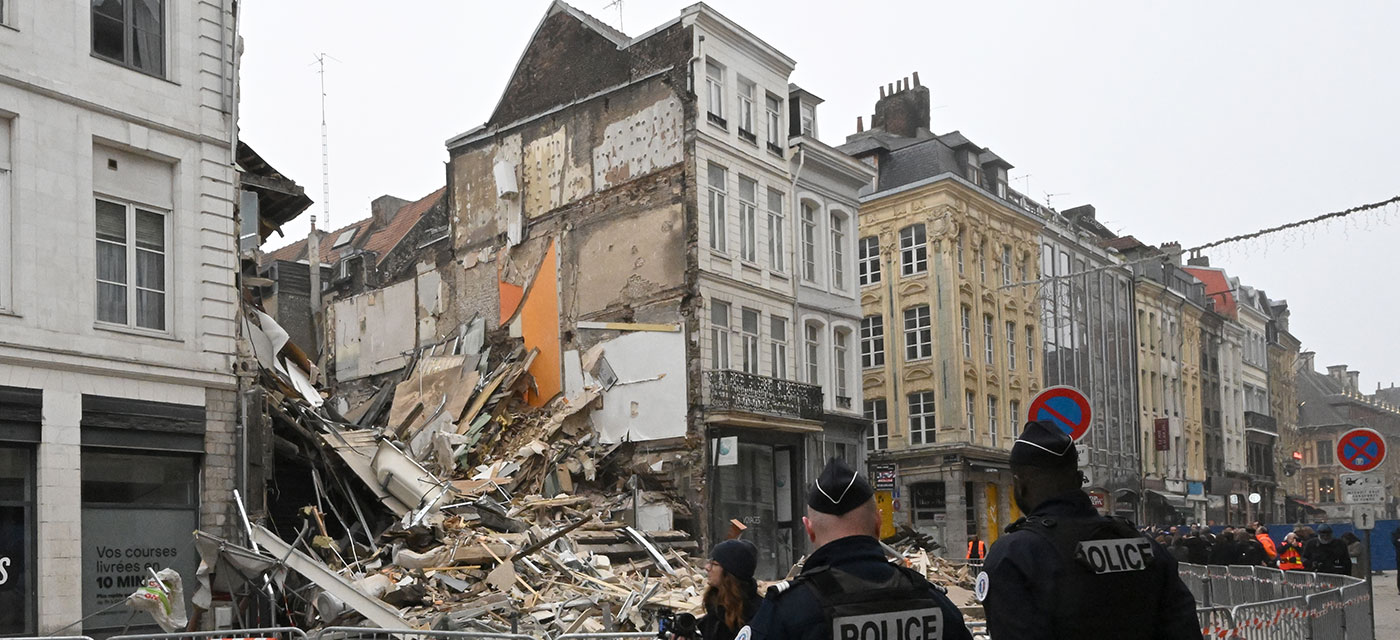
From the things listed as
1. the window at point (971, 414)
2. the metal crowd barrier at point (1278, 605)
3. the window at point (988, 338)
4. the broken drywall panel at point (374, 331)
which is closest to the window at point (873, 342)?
the window at point (971, 414)

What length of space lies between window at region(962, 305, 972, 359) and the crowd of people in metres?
15.8

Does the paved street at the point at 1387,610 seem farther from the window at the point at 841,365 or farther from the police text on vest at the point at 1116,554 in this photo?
the police text on vest at the point at 1116,554

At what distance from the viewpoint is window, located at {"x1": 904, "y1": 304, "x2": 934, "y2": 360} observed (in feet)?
134

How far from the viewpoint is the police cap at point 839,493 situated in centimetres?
407

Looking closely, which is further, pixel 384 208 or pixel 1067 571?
pixel 384 208

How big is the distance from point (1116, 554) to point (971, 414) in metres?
37.7

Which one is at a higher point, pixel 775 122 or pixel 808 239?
pixel 775 122

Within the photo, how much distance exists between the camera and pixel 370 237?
4303 centimetres

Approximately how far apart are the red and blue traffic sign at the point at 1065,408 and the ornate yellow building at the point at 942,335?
30.4 meters

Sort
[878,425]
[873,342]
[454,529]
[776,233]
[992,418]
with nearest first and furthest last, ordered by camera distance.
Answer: [454,529] → [776,233] → [878,425] → [992,418] → [873,342]

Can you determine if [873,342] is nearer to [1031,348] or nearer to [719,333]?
[1031,348]

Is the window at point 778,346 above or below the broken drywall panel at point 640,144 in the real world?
below

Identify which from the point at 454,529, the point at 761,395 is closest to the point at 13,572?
the point at 454,529

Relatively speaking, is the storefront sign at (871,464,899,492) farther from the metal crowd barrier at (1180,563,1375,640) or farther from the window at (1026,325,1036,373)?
the metal crowd barrier at (1180,563,1375,640)
